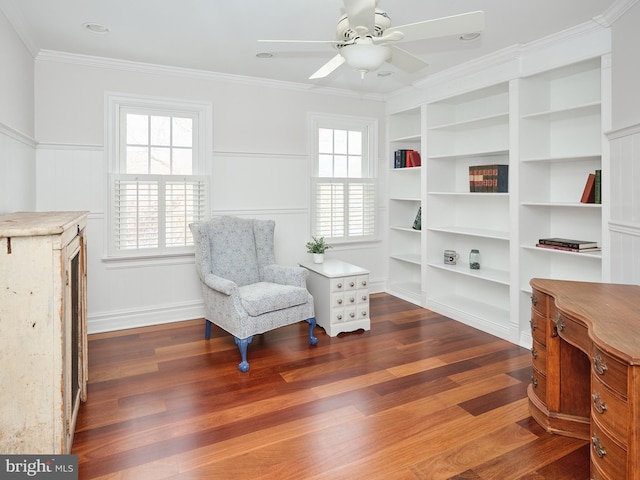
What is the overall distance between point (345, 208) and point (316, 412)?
2948 millimetres

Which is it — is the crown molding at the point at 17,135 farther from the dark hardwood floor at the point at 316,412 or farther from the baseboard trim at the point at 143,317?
the dark hardwood floor at the point at 316,412

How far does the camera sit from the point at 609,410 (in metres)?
1.49

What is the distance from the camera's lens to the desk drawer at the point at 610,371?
1391 mm

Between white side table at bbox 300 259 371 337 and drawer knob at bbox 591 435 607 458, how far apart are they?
2449mm

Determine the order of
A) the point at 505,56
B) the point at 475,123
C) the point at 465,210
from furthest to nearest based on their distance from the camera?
the point at 465,210, the point at 475,123, the point at 505,56

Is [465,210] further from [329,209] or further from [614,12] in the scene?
[614,12]

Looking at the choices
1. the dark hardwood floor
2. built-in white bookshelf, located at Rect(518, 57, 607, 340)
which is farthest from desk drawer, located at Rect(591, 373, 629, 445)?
built-in white bookshelf, located at Rect(518, 57, 607, 340)

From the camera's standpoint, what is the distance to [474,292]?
4.67m

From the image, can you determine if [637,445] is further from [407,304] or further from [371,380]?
[407,304]

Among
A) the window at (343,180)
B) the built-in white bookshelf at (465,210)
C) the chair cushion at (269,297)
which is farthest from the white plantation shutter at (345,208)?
the chair cushion at (269,297)

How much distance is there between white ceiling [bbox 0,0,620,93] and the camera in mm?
2795

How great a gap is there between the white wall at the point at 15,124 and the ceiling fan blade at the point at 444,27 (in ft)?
8.27

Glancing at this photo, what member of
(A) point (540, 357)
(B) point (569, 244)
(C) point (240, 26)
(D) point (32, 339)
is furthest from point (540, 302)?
(C) point (240, 26)

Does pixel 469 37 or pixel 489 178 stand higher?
pixel 469 37
